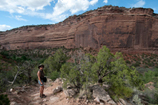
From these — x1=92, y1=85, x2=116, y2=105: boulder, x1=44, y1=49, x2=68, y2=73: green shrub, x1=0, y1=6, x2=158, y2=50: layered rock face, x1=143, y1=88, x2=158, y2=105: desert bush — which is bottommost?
x1=143, y1=88, x2=158, y2=105: desert bush

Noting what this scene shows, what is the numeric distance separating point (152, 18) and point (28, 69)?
28925 millimetres

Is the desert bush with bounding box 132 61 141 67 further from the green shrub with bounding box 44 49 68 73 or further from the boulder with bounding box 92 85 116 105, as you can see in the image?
the boulder with bounding box 92 85 116 105

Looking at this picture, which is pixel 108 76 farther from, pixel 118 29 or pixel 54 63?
pixel 118 29

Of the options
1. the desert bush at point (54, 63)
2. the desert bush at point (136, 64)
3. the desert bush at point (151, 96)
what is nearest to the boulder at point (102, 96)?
the desert bush at point (151, 96)

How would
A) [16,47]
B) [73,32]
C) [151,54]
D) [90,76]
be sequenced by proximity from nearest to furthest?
1. [90,76]
2. [151,54]
3. [73,32]
4. [16,47]

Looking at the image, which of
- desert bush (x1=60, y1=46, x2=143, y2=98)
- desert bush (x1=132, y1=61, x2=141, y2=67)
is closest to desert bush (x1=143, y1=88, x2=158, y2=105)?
desert bush (x1=60, y1=46, x2=143, y2=98)

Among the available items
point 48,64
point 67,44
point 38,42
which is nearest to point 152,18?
point 67,44

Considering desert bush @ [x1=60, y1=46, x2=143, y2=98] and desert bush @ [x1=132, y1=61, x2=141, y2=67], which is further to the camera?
desert bush @ [x1=132, y1=61, x2=141, y2=67]

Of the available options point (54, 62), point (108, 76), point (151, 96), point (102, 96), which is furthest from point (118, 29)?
point (102, 96)

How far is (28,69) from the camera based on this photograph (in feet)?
26.9

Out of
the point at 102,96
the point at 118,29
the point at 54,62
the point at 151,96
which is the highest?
the point at 118,29

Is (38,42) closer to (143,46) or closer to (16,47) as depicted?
(16,47)

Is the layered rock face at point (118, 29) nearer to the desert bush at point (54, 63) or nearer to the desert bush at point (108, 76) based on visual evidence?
the desert bush at point (54, 63)

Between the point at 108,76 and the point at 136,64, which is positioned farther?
the point at 136,64
